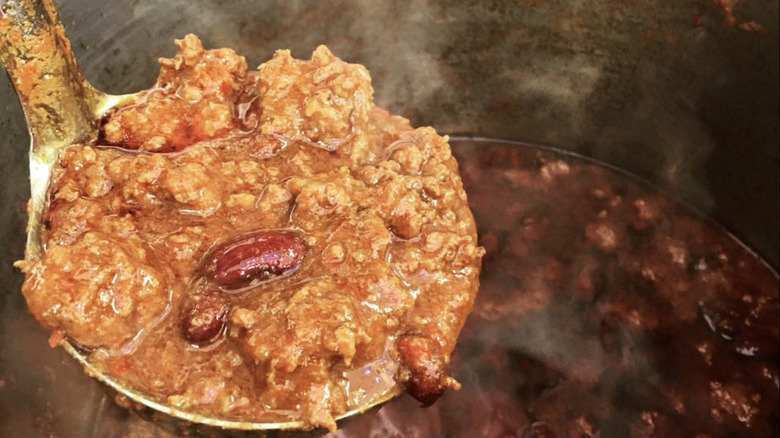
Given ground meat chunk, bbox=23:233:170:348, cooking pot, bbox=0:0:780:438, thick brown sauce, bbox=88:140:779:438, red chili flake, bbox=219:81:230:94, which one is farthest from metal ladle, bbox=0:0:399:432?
thick brown sauce, bbox=88:140:779:438

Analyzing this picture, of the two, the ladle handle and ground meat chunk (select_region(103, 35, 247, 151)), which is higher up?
the ladle handle

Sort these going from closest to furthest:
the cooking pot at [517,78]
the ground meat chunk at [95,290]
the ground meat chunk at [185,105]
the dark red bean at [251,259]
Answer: the ground meat chunk at [95,290]
the dark red bean at [251,259]
the ground meat chunk at [185,105]
the cooking pot at [517,78]

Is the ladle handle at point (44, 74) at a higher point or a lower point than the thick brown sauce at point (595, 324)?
higher

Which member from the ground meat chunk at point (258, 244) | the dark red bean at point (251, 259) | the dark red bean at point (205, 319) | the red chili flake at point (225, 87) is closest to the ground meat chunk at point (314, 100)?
the ground meat chunk at point (258, 244)

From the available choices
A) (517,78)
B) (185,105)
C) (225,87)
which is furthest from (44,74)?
(517,78)

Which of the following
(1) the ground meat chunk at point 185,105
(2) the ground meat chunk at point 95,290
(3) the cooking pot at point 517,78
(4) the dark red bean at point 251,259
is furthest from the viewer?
(3) the cooking pot at point 517,78

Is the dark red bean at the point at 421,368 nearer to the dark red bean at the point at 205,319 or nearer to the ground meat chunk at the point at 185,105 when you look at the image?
the dark red bean at the point at 205,319

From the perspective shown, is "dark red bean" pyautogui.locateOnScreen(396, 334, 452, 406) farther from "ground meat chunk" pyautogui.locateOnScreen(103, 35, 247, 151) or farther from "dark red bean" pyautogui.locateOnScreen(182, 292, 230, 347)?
"ground meat chunk" pyautogui.locateOnScreen(103, 35, 247, 151)
